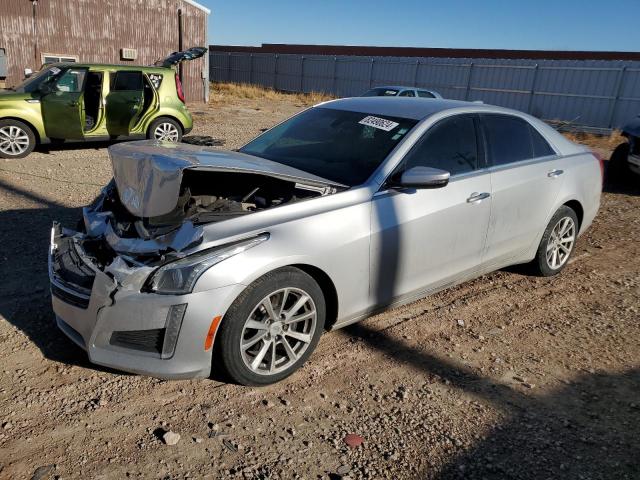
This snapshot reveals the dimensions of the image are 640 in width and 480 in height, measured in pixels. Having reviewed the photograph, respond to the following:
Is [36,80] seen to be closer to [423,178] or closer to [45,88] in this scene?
[45,88]

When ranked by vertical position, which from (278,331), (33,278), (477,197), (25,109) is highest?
(477,197)

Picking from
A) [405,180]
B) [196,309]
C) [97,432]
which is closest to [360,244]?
[405,180]

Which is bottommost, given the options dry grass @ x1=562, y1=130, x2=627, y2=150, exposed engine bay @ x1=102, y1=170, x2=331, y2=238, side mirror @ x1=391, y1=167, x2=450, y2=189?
dry grass @ x1=562, y1=130, x2=627, y2=150

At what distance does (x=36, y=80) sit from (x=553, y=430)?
1025cm

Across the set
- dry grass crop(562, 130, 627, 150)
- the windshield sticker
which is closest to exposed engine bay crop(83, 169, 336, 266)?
the windshield sticker

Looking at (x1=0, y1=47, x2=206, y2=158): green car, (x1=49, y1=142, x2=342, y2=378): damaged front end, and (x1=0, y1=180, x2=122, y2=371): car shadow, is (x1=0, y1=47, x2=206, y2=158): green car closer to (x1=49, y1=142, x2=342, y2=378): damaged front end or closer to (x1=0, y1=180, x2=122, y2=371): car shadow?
(x1=0, y1=180, x2=122, y2=371): car shadow

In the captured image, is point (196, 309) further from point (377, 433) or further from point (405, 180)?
point (405, 180)

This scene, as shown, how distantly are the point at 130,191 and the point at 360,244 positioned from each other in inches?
60.6

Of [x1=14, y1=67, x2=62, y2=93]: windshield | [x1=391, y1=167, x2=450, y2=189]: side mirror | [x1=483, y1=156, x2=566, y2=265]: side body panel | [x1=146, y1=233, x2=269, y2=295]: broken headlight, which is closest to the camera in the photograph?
[x1=146, y1=233, x2=269, y2=295]: broken headlight

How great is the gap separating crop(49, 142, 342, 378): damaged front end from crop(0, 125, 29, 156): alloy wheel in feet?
22.1

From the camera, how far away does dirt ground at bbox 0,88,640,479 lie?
2678 millimetres

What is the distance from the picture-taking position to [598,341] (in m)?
4.02

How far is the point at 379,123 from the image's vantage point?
4.13 m

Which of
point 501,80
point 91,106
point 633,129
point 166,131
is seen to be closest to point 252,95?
point 501,80
